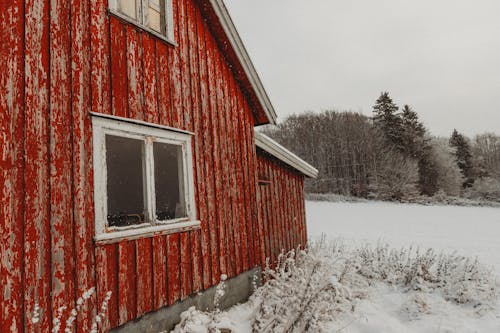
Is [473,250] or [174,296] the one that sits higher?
[174,296]

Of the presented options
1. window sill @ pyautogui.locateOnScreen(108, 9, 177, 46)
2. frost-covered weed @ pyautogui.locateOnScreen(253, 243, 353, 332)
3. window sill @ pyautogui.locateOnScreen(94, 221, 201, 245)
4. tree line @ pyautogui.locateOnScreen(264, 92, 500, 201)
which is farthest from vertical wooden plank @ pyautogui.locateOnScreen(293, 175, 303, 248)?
tree line @ pyautogui.locateOnScreen(264, 92, 500, 201)

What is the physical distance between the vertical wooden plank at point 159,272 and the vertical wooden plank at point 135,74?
160 centimetres

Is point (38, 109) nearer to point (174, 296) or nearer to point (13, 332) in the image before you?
point (13, 332)

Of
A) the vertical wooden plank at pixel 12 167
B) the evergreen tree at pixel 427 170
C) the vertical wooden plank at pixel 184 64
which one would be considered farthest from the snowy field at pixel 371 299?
the evergreen tree at pixel 427 170

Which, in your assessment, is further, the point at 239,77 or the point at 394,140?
the point at 394,140

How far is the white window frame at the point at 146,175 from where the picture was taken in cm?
330

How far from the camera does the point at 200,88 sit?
5074mm

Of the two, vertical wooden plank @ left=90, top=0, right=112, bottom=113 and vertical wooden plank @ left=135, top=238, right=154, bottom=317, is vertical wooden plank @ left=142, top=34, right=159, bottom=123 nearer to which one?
vertical wooden plank @ left=90, top=0, right=112, bottom=113

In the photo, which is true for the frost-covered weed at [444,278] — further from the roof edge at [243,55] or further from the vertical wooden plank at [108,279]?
the vertical wooden plank at [108,279]

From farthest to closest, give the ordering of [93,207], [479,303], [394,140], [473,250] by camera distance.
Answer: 1. [394,140]
2. [473,250]
3. [479,303]
4. [93,207]

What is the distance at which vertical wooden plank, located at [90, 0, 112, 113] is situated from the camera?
3.45 m

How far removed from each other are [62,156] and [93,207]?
596 millimetres

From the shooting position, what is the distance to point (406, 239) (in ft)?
48.5

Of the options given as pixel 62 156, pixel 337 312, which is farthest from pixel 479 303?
pixel 62 156
